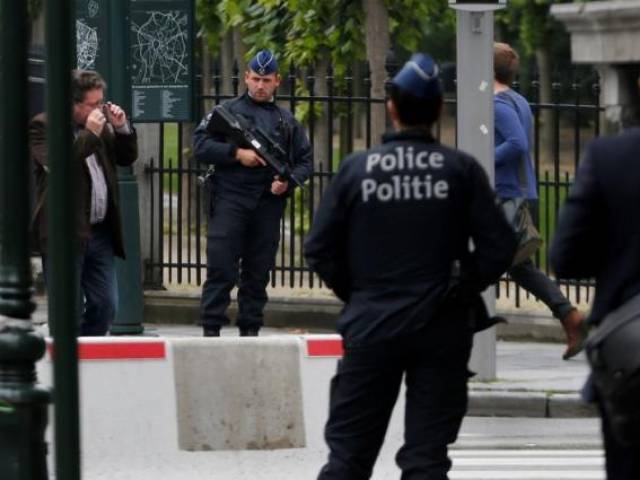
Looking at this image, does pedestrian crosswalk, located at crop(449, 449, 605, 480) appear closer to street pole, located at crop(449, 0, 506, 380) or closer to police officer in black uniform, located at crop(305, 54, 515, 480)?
street pole, located at crop(449, 0, 506, 380)

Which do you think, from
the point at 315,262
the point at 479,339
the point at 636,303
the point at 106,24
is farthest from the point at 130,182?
the point at 636,303

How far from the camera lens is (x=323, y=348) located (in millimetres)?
9438

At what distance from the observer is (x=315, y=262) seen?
269 inches

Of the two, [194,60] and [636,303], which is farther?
[194,60]

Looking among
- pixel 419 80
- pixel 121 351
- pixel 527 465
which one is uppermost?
pixel 419 80

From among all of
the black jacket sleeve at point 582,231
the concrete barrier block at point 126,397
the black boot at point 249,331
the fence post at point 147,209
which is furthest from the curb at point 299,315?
the black jacket sleeve at point 582,231

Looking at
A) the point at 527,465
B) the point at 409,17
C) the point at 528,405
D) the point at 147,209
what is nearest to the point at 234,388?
the point at 527,465

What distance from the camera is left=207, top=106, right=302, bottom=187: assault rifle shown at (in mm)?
12352

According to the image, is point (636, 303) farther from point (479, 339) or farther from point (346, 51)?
point (346, 51)

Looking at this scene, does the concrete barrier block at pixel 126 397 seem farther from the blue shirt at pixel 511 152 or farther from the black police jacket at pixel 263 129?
the black police jacket at pixel 263 129

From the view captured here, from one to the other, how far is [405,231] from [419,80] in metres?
0.50

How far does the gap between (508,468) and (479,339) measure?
6.65 ft

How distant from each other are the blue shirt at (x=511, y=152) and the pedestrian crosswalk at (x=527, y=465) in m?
2.05

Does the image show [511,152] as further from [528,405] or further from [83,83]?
[83,83]
